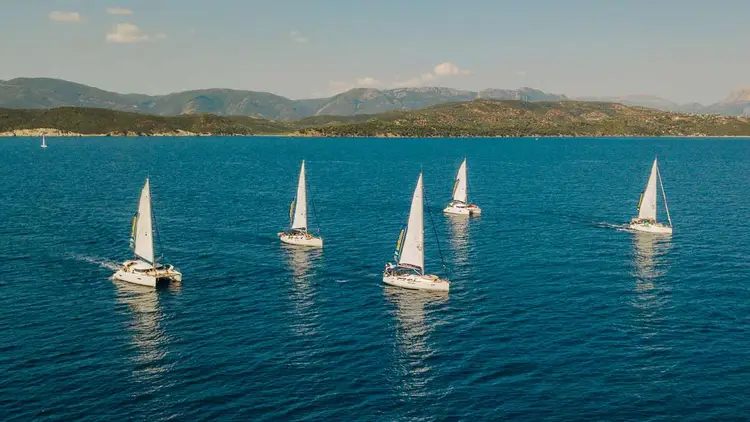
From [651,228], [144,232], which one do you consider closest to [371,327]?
[144,232]

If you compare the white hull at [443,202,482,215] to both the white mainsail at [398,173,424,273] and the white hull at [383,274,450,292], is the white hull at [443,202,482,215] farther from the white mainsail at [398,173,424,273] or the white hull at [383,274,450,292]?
the white hull at [383,274,450,292]

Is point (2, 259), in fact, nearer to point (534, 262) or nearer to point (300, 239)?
point (300, 239)

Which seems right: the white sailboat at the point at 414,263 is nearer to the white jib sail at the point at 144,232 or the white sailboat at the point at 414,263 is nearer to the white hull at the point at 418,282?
the white hull at the point at 418,282

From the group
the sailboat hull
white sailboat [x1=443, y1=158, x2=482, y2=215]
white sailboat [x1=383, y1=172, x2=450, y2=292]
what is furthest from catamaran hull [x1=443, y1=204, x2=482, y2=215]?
white sailboat [x1=383, y1=172, x2=450, y2=292]

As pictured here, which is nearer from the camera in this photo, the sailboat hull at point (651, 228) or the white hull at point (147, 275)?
the white hull at point (147, 275)

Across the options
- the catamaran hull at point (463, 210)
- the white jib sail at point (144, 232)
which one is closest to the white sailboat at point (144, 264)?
the white jib sail at point (144, 232)

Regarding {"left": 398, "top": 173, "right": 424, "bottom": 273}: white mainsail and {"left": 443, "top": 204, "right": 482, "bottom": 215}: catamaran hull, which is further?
{"left": 443, "top": 204, "right": 482, "bottom": 215}: catamaran hull

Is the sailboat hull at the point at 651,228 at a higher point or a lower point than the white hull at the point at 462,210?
lower
